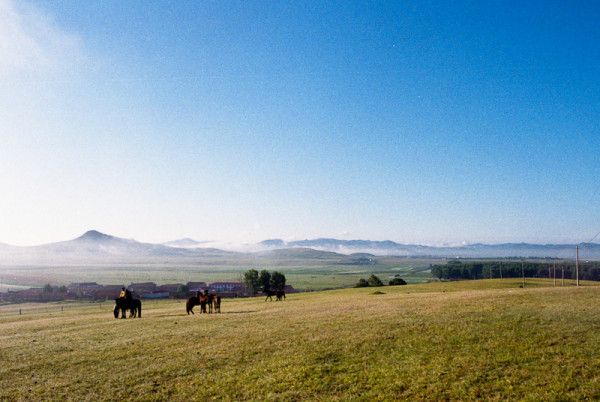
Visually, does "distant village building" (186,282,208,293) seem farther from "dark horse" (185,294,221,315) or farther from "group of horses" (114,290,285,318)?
"dark horse" (185,294,221,315)

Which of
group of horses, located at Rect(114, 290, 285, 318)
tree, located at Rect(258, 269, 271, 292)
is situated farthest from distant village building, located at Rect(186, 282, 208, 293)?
group of horses, located at Rect(114, 290, 285, 318)

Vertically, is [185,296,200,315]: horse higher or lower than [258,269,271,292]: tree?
higher

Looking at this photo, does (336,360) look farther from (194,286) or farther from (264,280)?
(194,286)

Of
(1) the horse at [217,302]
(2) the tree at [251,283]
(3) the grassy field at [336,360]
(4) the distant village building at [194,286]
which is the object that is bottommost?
(4) the distant village building at [194,286]

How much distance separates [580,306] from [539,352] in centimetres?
1375

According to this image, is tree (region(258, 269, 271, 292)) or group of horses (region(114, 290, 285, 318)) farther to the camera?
tree (region(258, 269, 271, 292))

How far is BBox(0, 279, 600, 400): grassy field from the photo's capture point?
12570 millimetres

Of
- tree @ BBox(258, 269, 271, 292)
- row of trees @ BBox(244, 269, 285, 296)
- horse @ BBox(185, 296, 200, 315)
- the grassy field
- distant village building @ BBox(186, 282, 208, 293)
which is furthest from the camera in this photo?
distant village building @ BBox(186, 282, 208, 293)

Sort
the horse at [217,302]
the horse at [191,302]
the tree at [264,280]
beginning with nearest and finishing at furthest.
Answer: the horse at [191,302]
the horse at [217,302]
the tree at [264,280]

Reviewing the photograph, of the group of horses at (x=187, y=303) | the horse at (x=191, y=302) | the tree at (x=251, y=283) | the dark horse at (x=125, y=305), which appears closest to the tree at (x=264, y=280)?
the tree at (x=251, y=283)

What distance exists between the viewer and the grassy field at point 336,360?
1257 centimetres

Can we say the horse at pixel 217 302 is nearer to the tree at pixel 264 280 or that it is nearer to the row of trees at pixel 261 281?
the row of trees at pixel 261 281

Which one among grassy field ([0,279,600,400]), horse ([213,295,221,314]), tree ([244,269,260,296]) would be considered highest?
grassy field ([0,279,600,400])

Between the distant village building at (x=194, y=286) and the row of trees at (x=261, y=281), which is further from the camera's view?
the distant village building at (x=194, y=286)
